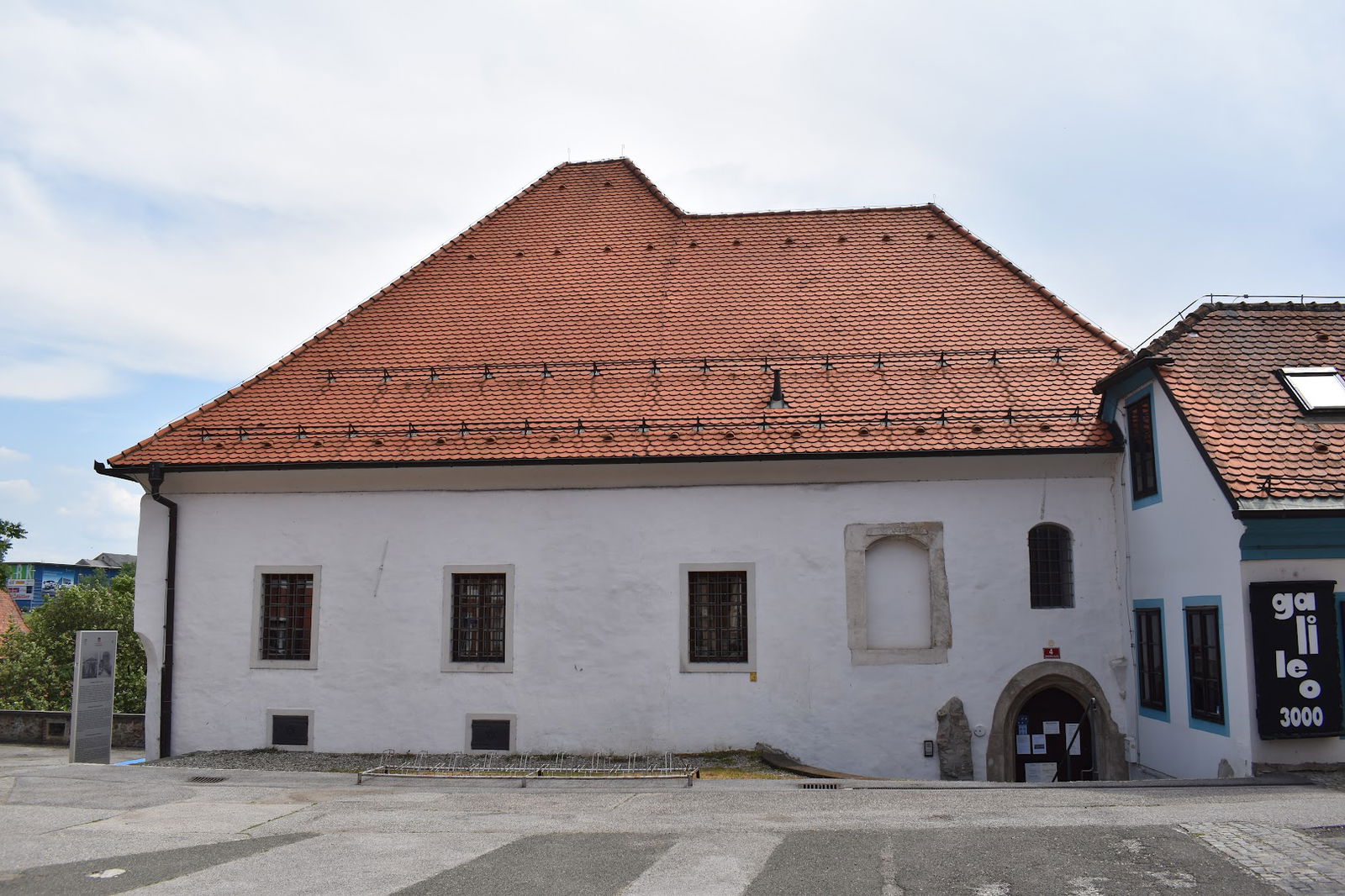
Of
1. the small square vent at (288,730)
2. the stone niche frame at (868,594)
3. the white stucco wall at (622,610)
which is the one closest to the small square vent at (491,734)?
the white stucco wall at (622,610)

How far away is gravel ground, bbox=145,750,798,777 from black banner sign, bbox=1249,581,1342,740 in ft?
20.7

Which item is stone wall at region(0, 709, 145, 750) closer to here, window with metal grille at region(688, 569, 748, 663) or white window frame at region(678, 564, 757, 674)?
white window frame at region(678, 564, 757, 674)

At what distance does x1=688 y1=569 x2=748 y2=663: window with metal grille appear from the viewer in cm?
1677

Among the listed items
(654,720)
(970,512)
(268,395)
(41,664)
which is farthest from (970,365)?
(41,664)

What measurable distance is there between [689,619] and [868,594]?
2.73m

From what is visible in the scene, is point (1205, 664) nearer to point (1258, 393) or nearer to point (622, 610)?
point (1258, 393)

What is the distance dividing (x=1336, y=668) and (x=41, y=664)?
142 feet

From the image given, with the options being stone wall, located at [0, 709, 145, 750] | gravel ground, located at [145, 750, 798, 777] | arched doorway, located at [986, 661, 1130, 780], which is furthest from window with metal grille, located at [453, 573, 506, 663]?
stone wall, located at [0, 709, 145, 750]

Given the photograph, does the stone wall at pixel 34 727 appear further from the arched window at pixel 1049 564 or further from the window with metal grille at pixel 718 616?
the arched window at pixel 1049 564

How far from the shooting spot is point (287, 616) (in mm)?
17719

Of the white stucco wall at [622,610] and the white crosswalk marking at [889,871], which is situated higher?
the white stucco wall at [622,610]

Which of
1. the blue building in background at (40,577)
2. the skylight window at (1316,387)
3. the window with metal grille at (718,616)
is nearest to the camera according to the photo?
the skylight window at (1316,387)

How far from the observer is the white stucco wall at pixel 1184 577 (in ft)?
42.6

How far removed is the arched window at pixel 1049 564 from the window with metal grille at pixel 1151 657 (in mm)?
1121
